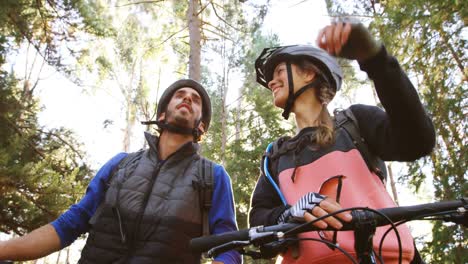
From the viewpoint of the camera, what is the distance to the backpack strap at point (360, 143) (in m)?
2.31

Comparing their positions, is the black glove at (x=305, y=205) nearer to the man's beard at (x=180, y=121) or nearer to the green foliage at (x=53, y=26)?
the man's beard at (x=180, y=121)

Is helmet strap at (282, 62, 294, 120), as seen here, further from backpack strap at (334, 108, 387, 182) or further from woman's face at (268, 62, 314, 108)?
backpack strap at (334, 108, 387, 182)

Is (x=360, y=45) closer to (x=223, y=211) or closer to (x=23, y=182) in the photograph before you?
(x=223, y=211)

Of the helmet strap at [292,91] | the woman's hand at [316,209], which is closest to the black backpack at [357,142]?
the helmet strap at [292,91]

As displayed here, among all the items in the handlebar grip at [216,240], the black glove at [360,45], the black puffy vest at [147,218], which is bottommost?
the handlebar grip at [216,240]

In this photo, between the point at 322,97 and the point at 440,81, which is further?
the point at 440,81

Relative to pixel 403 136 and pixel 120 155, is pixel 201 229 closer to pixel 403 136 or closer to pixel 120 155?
pixel 120 155

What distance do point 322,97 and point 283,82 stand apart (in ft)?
1.06

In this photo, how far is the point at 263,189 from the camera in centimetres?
269

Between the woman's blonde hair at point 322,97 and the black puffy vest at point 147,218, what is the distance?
1.22 meters

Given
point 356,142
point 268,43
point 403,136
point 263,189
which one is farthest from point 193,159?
point 268,43

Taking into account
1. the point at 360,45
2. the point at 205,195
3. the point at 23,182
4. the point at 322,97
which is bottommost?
the point at 205,195

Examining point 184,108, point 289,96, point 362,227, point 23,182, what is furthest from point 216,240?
point 23,182

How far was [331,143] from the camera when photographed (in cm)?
239
